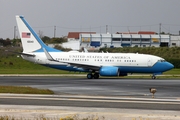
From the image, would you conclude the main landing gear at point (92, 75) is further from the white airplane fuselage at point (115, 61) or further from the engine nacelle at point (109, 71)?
the engine nacelle at point (109, 71)

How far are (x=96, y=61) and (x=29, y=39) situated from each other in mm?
8759

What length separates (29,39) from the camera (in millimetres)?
51969

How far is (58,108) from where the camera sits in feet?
66.1

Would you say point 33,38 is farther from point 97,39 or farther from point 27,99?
point 97,39

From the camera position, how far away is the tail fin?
169ft

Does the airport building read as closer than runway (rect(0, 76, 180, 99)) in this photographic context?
No

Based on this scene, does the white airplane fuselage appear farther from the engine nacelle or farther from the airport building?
the airport building

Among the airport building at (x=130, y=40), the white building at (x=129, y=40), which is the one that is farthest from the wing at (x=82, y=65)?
the white building at (x=129, y=40)

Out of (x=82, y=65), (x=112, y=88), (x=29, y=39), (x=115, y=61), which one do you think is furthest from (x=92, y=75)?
(x=112, y=88)

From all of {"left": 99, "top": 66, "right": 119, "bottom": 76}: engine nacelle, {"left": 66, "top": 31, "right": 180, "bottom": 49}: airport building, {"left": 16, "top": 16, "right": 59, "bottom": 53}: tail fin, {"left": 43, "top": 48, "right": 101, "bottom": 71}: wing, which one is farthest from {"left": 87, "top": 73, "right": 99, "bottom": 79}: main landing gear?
{"left": 66, "top": 31, "right": 180, "bottom": 49}: airport building

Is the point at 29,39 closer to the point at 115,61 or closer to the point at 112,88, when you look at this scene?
the point at 115,61

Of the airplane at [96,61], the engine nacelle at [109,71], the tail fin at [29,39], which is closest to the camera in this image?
the engine nacelle at [109,71]

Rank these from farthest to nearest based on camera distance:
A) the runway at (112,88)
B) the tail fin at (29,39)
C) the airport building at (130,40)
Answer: the airport building at (130,40) < the tail fin at (29,39) < the runway at (112,88)

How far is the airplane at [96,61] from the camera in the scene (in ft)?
159
